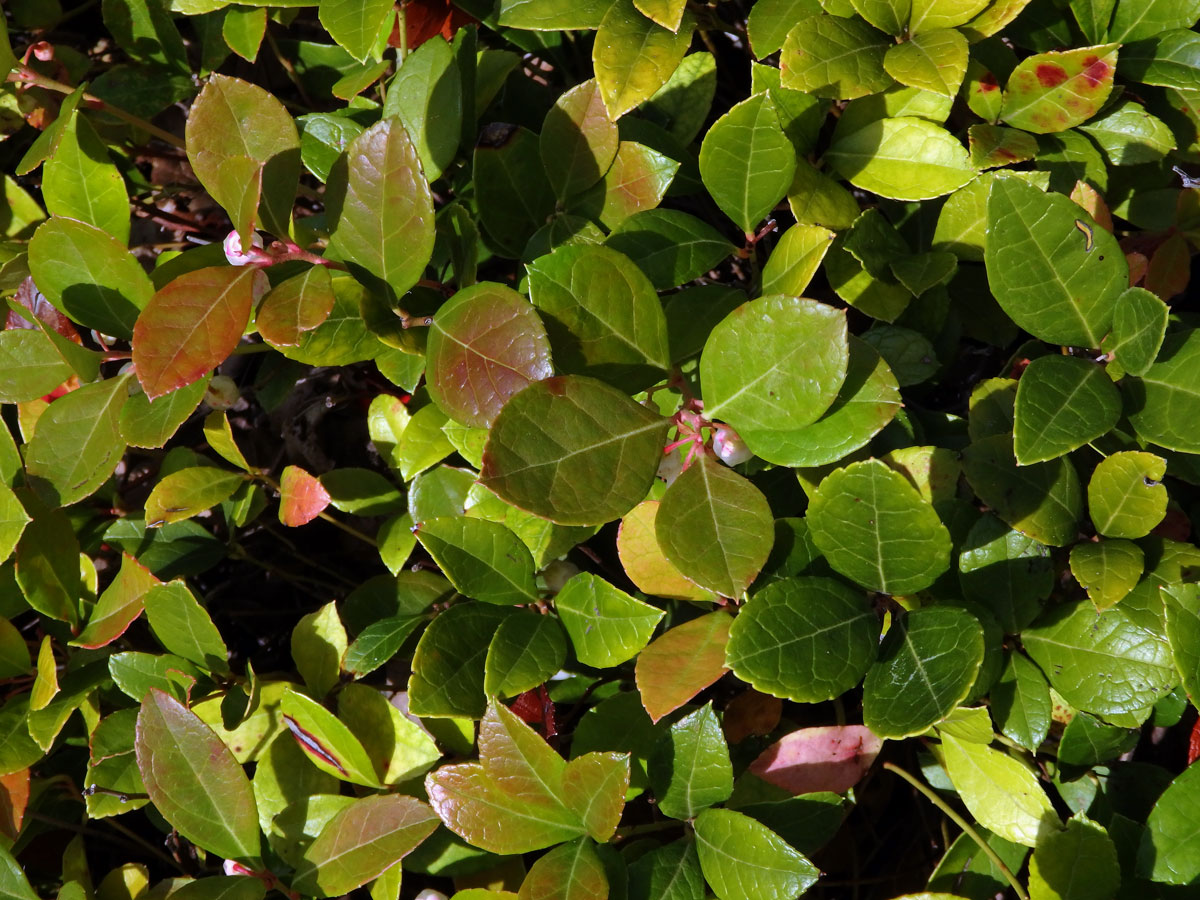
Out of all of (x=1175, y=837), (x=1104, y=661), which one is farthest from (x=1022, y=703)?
(x=1175, y=837)

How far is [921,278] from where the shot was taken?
4.40 feet

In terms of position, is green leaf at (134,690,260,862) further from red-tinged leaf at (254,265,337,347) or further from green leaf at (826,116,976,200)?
green leaf at (826,116,976,200)

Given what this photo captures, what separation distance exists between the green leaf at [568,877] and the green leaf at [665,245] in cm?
75

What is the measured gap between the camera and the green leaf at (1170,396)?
116cm

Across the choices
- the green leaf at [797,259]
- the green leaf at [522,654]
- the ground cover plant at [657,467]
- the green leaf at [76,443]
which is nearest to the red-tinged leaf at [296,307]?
the ground cover plant at [657,467]

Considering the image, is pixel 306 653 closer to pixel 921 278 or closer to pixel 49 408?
pixel 49 408

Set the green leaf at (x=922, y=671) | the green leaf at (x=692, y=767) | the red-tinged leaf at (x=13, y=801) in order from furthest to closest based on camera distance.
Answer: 1. the red-tinged leaf at (x=13, y=801)
2. the green leaf at (x=692, y=767)
3. the green leaf at (x=922, y=671)

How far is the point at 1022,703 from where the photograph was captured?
126cm

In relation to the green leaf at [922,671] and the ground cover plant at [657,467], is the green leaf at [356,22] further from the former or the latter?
the green leaf at [922,671]

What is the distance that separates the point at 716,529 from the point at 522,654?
0.37m

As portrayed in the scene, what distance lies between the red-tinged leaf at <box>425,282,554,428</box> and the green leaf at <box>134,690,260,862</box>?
0.59 meters

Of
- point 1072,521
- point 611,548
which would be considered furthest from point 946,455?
point 611,548

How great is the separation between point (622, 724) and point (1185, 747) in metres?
0.95

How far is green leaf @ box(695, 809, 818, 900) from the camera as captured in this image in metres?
1.14
